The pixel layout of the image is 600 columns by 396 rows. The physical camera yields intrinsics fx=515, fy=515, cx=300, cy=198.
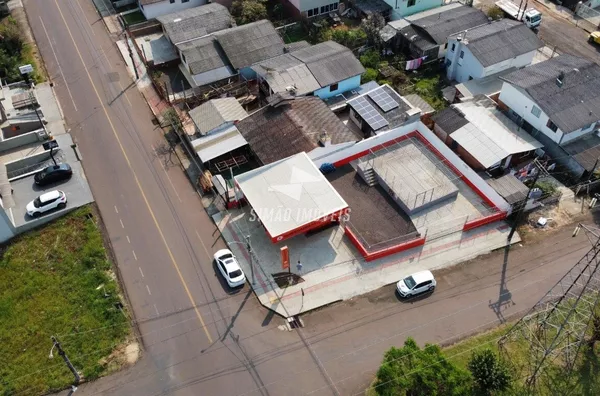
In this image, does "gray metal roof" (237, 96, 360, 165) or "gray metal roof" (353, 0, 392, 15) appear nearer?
"gray metal roof" (237, 96, 360, 165)

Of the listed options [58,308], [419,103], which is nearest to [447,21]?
[419,103]

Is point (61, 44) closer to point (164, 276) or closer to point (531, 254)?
point (164, 276)

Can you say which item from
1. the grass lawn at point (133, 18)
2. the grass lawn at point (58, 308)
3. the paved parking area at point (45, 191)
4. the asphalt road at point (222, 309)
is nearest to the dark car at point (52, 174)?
the paved parking area at point (45, 191)

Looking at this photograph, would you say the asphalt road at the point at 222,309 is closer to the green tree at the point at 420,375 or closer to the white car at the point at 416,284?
the white car at the point at 416,284

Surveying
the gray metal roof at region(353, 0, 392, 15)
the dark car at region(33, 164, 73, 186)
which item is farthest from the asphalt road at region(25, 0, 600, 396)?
Answer: the gray metal roof at region(353, 0, 392, 15)

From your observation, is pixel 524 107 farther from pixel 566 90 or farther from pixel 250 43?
pixel 250 43

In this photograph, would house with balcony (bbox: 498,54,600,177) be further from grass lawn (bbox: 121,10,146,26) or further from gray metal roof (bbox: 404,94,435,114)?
grass lawn (bbox: 121,10,146,26)
